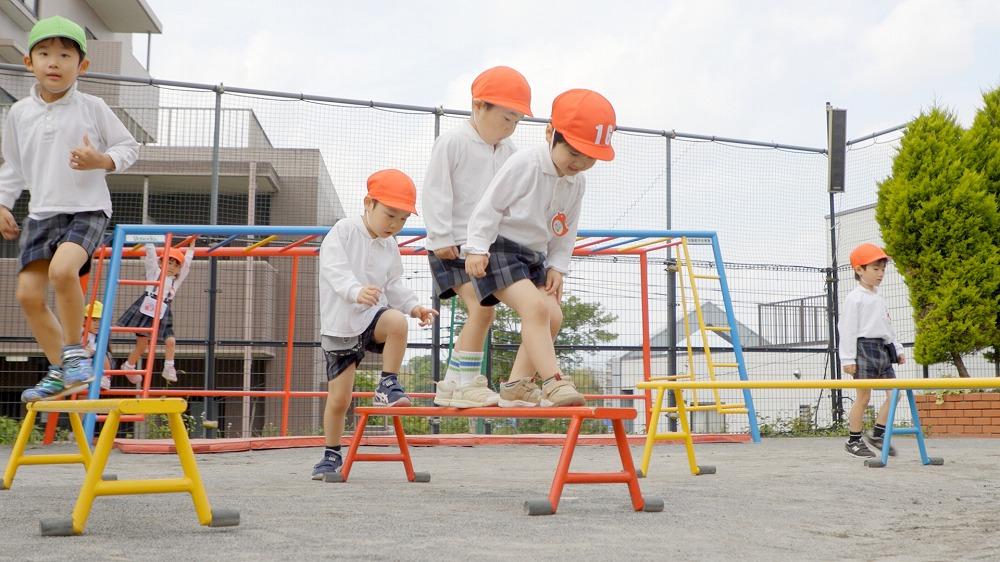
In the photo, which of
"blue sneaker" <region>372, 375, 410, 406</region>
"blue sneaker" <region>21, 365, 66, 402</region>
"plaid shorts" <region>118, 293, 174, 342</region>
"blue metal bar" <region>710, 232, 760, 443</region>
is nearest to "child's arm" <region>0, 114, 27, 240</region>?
"blue sneaker" <region>21, 365, 66, 402</region>

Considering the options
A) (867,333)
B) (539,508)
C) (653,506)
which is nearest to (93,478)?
(539,508)

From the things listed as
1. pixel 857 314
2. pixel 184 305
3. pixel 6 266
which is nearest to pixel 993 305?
pixel 857 314

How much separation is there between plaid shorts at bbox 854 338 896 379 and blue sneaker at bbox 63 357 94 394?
4708mm

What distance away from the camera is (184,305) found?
37.7ft

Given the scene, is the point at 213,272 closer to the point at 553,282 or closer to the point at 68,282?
the point at 68,282

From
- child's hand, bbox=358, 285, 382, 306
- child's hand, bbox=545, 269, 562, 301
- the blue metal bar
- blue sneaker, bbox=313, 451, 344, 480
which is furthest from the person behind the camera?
the blue metal bar

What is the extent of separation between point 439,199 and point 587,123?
2.82 feet

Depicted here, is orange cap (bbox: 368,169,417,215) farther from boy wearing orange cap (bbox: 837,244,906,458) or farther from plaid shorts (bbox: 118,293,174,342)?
plaid shorts (bbox: 118,293,174,342)

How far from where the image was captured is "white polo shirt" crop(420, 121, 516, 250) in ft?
13.4

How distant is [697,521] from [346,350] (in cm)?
180

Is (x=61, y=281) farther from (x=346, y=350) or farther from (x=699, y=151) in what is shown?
(x=699, y=151)

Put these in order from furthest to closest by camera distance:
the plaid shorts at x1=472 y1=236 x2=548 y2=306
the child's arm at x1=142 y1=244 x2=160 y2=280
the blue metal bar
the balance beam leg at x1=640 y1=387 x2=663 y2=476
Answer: the blue metal bar < the child's arm at x1=142 y1=244 x2=160 y2=280 < the balance beam leg at x1=640 y1=387 x2=663 y2=476 < the plaid shorts at x1=472 y1=236 x2=548 y2=306

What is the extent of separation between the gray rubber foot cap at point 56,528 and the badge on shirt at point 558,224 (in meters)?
2.00

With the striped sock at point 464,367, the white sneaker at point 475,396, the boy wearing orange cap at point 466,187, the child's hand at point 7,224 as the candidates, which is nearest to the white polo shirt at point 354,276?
the boy wearing orange cap at point 466,187
